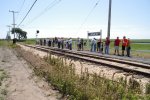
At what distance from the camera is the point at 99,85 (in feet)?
28.1

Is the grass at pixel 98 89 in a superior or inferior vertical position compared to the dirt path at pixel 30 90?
superior

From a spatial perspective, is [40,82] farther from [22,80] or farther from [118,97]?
[118,97]

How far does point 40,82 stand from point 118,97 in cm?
496

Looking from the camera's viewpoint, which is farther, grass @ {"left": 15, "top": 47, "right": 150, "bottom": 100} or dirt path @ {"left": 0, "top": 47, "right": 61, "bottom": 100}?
dirt path @ {"left": 0, "top": 47, "right": 61, "bottom": 100}

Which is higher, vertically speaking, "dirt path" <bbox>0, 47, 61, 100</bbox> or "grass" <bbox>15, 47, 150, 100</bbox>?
"grass" <bbox>15, 47, 150, 100</bbox>

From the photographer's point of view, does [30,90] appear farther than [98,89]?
Yes

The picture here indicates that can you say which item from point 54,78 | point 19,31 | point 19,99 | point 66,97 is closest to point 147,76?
point 54,78

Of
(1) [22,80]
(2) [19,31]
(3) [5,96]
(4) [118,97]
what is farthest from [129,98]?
(2) [19,31]

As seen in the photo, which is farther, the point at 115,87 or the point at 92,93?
the point at 115,87

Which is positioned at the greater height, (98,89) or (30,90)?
(98,89)

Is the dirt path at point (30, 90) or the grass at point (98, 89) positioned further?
the dirt path at point (30, 90)

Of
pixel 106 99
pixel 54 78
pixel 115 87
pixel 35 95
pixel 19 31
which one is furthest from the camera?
pixel 19 31

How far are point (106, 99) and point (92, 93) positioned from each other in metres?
0.53

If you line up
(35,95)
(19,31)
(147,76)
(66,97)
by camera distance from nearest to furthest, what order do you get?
(66,97) < (35,95) < (147,76) < (19,31)
